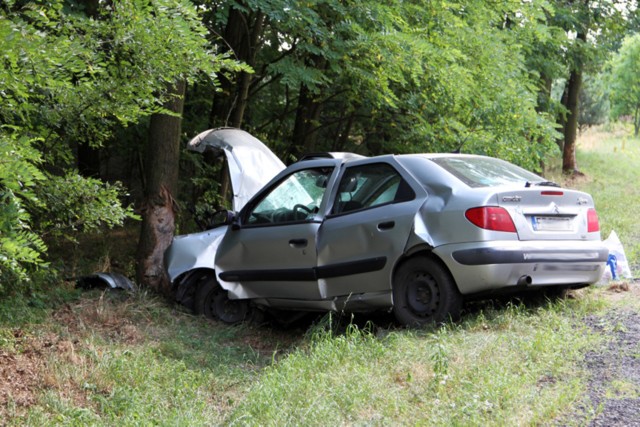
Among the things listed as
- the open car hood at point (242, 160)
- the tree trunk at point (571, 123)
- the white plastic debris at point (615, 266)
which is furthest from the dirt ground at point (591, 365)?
the tree trunk at point (571, 123)

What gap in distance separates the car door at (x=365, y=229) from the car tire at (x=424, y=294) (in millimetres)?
153

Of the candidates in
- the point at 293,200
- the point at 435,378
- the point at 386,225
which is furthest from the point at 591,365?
the point at 293,200

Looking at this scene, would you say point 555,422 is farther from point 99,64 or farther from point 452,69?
point 452,69

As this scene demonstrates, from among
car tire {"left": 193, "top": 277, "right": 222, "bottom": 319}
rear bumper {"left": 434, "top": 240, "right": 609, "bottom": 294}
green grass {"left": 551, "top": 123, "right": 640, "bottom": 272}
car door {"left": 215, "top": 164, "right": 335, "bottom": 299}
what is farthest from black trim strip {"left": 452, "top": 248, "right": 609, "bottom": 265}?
green grass {"left": 551, "top": 123, "right": 640, "bottom": 272}

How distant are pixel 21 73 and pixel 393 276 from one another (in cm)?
360

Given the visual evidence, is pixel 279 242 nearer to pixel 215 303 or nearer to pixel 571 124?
pixel 215 303

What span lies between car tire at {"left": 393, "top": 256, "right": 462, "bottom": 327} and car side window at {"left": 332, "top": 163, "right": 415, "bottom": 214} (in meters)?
0.67

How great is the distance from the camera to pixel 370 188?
7719 mm

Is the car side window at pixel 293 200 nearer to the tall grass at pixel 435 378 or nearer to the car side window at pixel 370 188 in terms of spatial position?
the car side window at pixel 370 188

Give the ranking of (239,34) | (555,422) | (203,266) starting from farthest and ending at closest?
(239,34)
(203,266)
(555,422)

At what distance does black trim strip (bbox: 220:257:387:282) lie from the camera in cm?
737

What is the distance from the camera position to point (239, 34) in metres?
14.0

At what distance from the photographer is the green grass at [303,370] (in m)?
5.05

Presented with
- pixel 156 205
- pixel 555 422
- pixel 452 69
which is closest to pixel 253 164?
pixel 156 205
